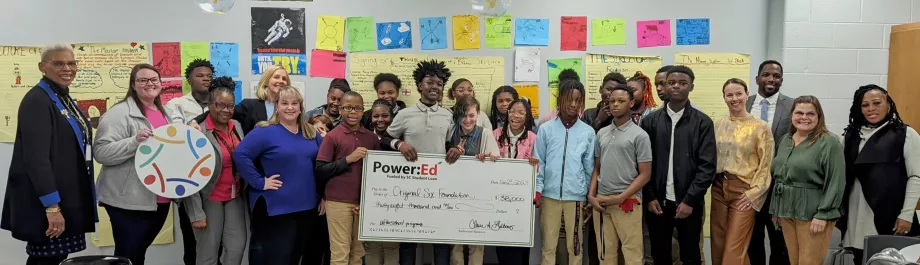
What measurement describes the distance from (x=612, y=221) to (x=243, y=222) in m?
2.26

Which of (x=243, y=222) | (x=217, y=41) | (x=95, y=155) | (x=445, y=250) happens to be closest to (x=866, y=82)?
(x=445, y=250)

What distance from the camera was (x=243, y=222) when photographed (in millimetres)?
3682

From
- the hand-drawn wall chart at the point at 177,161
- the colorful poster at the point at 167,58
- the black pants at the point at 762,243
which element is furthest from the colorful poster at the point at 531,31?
the colorful poster at the point at 167,58

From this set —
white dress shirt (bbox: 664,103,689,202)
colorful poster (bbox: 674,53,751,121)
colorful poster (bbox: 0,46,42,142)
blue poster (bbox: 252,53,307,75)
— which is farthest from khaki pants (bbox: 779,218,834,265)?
colorful poster (bbox: 0,46,42,142)

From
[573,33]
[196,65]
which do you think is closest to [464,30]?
[573,33]

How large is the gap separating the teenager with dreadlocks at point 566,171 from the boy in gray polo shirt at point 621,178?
93 mm

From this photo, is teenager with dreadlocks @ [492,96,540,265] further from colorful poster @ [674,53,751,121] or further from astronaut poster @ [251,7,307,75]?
astronaut poster @ [251,7,307,75]

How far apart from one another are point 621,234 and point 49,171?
3182 millimetres

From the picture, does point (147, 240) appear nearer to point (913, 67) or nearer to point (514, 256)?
point (514, 256)

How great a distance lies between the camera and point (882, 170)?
11.7 feet

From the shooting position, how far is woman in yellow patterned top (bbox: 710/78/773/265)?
3760 millimetres

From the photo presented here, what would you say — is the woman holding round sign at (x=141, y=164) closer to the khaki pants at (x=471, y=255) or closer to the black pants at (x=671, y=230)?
the khaki pants at (x=471, y=255)

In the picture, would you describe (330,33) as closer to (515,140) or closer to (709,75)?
(515,140)

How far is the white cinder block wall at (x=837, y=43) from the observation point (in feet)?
15.9
